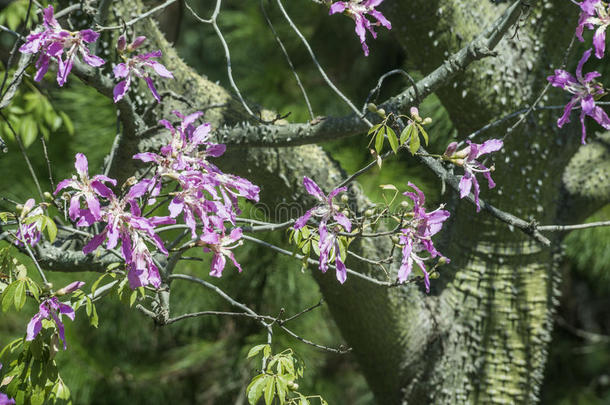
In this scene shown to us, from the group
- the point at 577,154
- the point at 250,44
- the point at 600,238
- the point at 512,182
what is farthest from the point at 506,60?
the point at 250,44

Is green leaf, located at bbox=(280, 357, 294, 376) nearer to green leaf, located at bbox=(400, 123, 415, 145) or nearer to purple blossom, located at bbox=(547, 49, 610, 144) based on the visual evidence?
green leaf, located at bbox=(400, 123, 415, 145)

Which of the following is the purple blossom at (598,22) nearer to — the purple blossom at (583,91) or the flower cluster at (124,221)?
the purple blossom at (583,91)

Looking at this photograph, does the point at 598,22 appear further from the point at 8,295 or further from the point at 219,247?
the point at 8,295

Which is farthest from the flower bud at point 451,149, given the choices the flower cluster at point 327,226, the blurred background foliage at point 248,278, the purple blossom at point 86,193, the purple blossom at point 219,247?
the blurred background foliage at point 248,278

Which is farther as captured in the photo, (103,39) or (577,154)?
(577,154)

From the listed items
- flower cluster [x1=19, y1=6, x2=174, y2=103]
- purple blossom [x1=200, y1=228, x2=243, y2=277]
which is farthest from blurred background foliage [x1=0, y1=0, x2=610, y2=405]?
purple blossom [x1=200, y1=228, x2=243, y2=277]

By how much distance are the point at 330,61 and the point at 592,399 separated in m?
1.63

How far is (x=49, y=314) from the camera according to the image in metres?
0.73

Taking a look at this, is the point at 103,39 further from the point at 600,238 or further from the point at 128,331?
the point at 600,238

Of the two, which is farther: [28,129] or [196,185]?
[28,129]

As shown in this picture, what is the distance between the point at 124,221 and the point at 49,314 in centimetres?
15

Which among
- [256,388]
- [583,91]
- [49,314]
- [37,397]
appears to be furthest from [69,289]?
[583,91]

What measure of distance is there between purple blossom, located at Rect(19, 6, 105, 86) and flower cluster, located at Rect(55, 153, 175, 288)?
12 centimetres

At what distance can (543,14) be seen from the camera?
120cm
